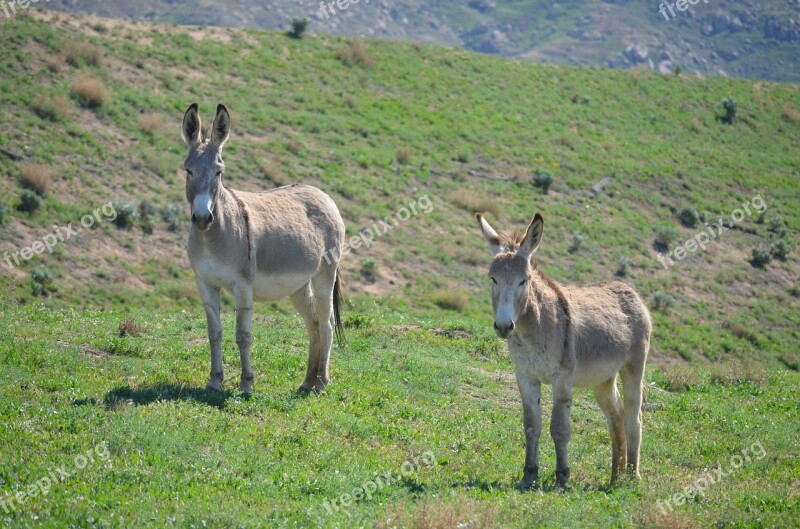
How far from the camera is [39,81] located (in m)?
31.1

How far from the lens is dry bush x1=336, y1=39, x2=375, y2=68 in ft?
151

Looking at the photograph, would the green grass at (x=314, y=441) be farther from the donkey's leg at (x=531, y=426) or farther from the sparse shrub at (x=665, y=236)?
the sparse shrub at (x=665, y=236)

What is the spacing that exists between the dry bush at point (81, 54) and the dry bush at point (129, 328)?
2266 cm

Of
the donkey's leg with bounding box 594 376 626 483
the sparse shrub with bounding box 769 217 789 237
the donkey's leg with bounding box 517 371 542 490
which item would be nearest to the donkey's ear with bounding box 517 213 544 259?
the donkey's leg with bounding box 517 371 542 490

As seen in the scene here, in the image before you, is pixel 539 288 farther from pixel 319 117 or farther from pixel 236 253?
pixel 319 117

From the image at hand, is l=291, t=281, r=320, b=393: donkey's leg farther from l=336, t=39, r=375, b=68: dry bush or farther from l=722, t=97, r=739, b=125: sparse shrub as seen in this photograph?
l=722, t=97, r=739, b=125: sparse shrub

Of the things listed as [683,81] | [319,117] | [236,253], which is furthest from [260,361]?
[683,81]

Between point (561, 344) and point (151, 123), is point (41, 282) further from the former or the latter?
point (561, 344)

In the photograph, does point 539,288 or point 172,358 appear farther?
point 172,358

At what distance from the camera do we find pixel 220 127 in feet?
36.4

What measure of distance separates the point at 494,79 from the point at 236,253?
41392 millimetres

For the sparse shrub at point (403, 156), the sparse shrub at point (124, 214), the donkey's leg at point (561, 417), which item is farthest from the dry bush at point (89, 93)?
the donkey's leg at point (561, 417)

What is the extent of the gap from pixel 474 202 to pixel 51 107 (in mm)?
16668

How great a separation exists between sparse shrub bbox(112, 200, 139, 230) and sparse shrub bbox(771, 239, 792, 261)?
88.1 ft
